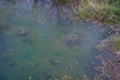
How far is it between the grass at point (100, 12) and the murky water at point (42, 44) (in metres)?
0.30

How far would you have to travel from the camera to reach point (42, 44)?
17.4 feet

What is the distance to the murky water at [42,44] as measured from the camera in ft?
15.1

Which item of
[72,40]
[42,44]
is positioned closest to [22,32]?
[42,44]

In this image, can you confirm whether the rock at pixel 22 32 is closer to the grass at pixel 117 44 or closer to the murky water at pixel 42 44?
the murky water at pixel 42 44

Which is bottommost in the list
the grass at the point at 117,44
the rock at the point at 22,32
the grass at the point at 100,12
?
the grass at the point at 117,44

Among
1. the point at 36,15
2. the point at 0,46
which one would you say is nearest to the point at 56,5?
the point at 36,15

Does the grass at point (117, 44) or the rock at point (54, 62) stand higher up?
the grass at point (117, 44)

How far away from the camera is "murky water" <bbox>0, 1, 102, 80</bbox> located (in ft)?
15.1

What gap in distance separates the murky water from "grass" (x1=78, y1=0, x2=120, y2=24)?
0.30 meters

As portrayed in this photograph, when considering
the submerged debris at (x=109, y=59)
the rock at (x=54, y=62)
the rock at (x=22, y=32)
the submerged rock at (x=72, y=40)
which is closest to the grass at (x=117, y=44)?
the submerged debris at (x=109, y=59)

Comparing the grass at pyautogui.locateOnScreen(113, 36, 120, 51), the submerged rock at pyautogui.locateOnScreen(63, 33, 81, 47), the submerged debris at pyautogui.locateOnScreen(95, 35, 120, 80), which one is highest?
the submerged rock at pyautogui.locateOnScreen(63, 33, 81, 47)

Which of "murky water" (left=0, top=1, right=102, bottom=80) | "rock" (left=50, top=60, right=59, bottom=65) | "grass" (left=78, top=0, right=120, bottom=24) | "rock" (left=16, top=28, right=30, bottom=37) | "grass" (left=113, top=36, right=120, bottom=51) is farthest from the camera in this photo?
"grass" (left=78, top=0, right=120, bottom=24)

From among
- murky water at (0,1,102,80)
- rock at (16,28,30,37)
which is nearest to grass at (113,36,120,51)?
murky water at (0,1,102,80)

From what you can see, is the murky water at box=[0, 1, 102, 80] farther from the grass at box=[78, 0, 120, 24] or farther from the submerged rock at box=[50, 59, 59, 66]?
the grass at box=[78, 0, 120, 24]
